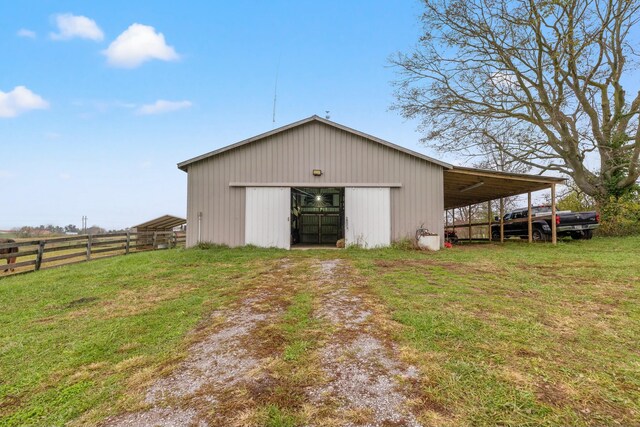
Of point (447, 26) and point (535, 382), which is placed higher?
point (447, 26)

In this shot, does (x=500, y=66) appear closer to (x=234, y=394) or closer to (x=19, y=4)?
(x=234, y=394)

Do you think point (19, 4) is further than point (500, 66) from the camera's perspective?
No

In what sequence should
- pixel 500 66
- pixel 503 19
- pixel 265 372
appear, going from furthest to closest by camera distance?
pixel 500 66 → pixel 503 19 → pixel 265 372

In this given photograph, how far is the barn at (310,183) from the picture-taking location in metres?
9.43

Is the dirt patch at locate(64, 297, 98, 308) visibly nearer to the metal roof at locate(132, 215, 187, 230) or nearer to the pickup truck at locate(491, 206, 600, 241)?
the metal roof at locate(132, 215, 187, 230)

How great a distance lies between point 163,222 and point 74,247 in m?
8.78

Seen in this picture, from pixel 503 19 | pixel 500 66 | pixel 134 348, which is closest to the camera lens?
pixel 134 348

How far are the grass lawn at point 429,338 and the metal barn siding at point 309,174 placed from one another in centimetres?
354

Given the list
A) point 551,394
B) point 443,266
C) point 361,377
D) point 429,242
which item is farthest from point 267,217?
point 551,394

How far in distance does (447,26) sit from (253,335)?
1507 cm

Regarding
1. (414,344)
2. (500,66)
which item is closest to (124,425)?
(414,344)

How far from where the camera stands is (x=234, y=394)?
6.26 ft

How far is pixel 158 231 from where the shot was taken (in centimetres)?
1728

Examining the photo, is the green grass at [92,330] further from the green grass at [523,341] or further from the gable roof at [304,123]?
the gable roof at [304,123]
